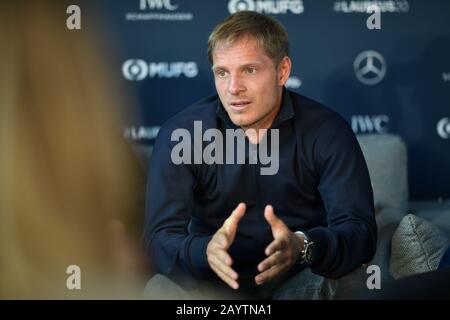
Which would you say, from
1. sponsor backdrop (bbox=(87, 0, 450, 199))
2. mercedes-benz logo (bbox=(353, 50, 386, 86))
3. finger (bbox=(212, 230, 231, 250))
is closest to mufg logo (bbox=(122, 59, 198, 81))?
sponsor backdrop (bbox=(87, 0, 450, 199))

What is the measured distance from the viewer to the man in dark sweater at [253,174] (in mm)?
1405

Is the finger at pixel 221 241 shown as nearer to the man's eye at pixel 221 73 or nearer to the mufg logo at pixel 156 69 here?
the man's eye at pixel 221 73

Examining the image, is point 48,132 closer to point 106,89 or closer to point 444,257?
point 106,89

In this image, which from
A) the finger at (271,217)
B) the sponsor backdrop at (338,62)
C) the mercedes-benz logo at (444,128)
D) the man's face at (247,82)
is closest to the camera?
the finger at (271,217)

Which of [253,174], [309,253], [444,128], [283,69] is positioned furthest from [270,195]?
[444,128]

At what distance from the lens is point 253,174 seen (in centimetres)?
142

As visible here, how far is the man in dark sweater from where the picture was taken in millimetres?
1405

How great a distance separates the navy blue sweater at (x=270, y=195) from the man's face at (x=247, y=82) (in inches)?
1.0

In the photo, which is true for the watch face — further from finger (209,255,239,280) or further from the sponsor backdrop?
the sponsor backdrop

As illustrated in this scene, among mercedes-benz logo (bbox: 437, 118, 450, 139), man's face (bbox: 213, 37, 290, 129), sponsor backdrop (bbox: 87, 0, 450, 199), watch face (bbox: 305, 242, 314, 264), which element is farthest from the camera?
mercedes-benz logo (bbox: 437, 118, 450, 139)

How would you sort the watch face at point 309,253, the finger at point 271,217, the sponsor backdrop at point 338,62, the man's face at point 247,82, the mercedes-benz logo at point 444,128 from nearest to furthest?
the finger at point 271,217 → the watch face at point 309,253 → the man's face at point 247,82 → the sponsor backdrop at point 338,62 → the mercedes-benz logo at point 444,128

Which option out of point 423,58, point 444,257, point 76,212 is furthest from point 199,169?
point 423,58

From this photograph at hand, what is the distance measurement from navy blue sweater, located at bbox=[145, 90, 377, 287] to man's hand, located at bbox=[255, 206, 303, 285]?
0.17 metres

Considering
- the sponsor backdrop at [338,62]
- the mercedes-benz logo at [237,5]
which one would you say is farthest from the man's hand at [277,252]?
the mercedes-benz logo at [237,5]
